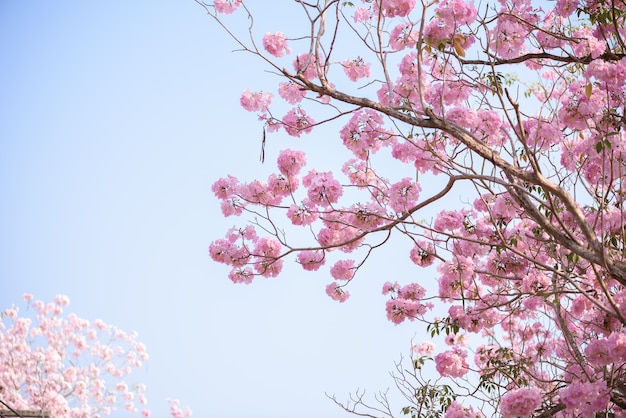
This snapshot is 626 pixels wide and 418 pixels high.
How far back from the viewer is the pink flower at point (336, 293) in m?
4.70

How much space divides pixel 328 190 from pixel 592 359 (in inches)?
67.5

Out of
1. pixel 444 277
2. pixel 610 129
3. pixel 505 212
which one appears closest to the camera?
pixel 610 129

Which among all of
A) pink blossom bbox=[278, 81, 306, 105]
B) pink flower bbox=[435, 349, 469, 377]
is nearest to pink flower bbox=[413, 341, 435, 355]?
pink flower bbox=[435, 349, 469, 377]

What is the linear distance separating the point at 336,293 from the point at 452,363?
0.92m

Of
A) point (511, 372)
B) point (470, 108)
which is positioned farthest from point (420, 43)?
point (511, 372)

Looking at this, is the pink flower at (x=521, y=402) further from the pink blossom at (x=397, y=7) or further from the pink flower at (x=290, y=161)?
the pink blossom at (x=397, y=7)

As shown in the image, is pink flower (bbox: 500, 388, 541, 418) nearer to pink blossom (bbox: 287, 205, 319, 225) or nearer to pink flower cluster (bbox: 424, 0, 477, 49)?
pink blossom (bbox: 287, 205, 319, 225)

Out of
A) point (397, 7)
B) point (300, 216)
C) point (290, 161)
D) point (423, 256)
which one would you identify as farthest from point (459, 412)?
point (397, 7)

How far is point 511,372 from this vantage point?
4.45m

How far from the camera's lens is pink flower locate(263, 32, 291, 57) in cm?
427

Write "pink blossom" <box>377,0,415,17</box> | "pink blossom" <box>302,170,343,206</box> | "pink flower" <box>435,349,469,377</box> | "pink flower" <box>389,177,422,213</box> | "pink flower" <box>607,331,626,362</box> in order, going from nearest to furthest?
1. "pink flower" <box>607,331,626,362</box>
2. "pink blossom" <box>377,0,415,17</box>
3. "pink flower" <box>389,177,422,213</box>
4. "pink blossom" <box>302,170,343,206</box>
5. "pink flower" <box>435,349,469,377</box>

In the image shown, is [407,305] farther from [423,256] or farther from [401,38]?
[401,38]

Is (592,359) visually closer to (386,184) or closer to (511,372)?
(511,372)

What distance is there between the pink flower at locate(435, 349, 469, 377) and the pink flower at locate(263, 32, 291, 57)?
7.34 ft
